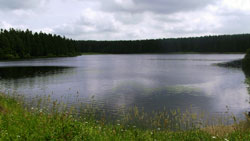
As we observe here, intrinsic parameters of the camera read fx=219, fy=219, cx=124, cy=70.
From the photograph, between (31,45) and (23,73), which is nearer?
(23,73)

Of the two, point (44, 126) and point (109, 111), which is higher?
point (44, 126)

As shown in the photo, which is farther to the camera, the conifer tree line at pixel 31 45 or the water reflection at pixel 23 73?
the conifer tree line at pixel 31 45

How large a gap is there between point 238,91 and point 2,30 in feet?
400

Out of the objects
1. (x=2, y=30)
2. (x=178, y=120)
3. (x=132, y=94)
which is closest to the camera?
(x=178, y=120)

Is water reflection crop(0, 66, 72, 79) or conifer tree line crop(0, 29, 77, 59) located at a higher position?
conifer tree line crop(0, 29, 77, 59)

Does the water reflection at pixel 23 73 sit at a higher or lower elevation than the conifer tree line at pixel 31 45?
lower

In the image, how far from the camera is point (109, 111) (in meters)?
19.1

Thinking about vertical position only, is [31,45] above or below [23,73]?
above

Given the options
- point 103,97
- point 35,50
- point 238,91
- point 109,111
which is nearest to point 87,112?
point 109,111

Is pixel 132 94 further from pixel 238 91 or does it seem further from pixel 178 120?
pixel 238 91

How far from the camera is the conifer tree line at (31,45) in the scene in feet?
353

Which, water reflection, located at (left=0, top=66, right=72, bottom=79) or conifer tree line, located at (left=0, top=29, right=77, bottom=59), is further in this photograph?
conifer tree line, located at (left=0, top=29, right=77, bottom=59)

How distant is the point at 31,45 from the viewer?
407 ft

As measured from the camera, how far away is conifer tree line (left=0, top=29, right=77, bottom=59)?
353 ft
